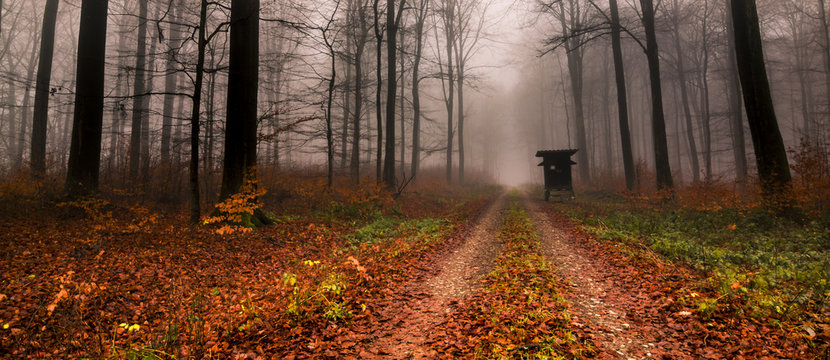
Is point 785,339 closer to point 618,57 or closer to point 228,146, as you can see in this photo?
point 228,146

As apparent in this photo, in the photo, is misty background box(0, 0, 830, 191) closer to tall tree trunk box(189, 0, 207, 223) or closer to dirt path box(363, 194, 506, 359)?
tall tree trunk box(189, 0, 207, 223)

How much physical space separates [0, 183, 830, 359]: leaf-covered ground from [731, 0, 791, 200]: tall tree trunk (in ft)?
17.4

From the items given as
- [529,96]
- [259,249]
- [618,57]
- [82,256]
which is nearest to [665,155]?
[618,57]

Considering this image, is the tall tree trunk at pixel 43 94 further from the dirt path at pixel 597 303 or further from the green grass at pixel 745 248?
the green grass at pixel 745 248

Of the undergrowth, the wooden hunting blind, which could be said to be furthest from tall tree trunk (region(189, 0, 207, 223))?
the wooden hunting blind

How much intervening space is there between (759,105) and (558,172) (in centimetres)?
1016

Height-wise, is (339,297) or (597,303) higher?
(339,297)

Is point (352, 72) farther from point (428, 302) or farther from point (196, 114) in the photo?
point (428, 302)

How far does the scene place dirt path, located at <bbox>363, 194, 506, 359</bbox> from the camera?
11.3 ft

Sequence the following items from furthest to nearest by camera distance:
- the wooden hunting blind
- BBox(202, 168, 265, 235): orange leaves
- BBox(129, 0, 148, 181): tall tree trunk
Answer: the wooden hunting blind
BBox(129, 0, 148, 181): tall tree trunk
BBox(202, 168, 265, 235): orange leaves

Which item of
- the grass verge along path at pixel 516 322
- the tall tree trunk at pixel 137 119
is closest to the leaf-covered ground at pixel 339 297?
the grass verge along path at pixel 516 322

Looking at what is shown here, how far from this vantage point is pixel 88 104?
8812 mm

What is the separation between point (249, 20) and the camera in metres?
8.79

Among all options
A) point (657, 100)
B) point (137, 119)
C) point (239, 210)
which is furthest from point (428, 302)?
point (137, 119)
